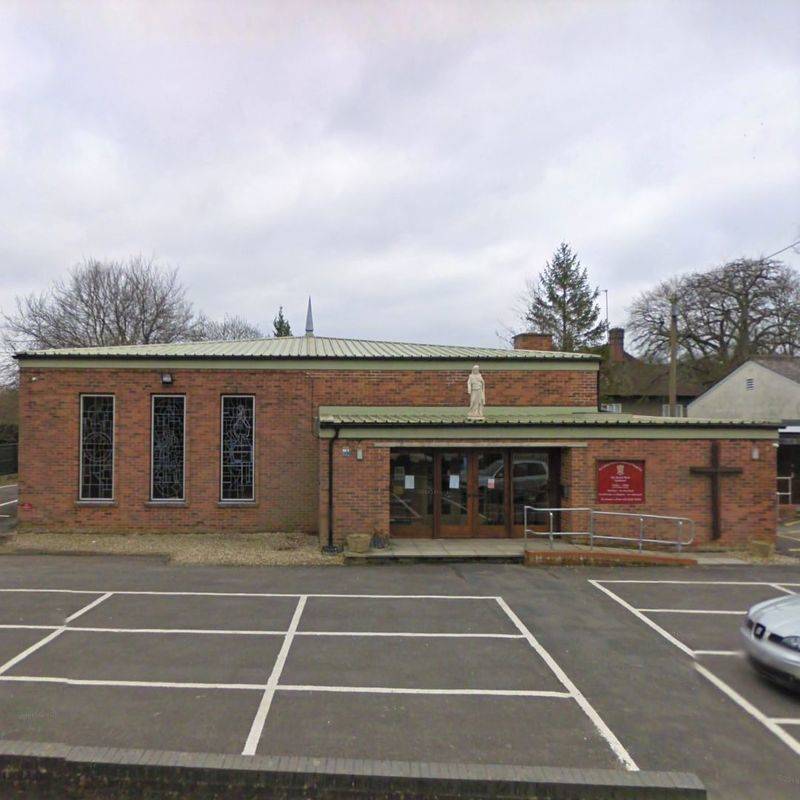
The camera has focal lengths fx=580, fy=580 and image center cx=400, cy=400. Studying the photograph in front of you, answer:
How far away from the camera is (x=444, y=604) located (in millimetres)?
9258

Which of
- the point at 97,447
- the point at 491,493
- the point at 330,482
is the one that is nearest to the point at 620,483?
the point at 491,493

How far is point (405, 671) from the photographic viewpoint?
659 centimetres

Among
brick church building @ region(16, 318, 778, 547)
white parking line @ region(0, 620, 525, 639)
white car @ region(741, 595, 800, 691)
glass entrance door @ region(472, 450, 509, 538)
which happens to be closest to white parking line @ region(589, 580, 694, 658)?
white car @ region(741, 595, 800, 691)

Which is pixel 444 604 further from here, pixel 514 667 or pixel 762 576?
pixel 762 576

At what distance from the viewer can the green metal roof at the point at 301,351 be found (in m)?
15.1

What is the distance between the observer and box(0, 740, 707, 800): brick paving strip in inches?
163

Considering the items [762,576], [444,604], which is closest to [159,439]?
[444,604]

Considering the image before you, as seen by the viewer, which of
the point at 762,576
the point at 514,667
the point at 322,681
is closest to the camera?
the point at 322,681

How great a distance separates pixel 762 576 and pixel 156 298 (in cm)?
3840

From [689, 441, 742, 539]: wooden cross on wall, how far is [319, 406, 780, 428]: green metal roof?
774mm

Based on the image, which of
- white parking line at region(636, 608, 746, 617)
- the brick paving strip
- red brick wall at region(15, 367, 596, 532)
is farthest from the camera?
red brick wall at region(15, 367, 596, 532)

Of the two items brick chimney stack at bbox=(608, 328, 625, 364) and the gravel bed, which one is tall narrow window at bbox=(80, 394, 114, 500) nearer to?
the gravel bed

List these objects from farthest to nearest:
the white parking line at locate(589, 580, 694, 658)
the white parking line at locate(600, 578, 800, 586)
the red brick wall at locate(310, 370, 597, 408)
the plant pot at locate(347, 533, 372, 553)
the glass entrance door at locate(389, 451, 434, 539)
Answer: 1. the red brick wall at locate(310, 370, 597, 408)
2. the glass entrance door at locate(389, 451, 434, 539)
3. the plant pot at locate(347, 533, 372, 553)
4. the white parking line at locate(600, 578, 800, 586)
5. the white parking line at locate(589, 580, 694, 658)

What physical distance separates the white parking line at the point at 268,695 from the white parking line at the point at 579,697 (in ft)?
10.1
